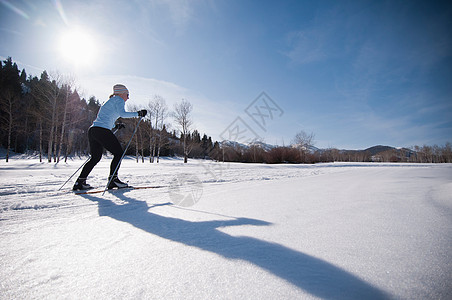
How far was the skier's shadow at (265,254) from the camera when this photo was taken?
0.60 meters

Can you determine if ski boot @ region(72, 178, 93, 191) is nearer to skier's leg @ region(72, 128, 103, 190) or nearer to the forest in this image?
skier's leg @ region(72, 128, 103, 190)

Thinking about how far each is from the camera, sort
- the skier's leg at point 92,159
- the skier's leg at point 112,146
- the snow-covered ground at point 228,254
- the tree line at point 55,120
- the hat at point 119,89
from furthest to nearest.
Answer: the tree line at point 55,120, the hat at point 119,89, the skier's leg at point 112,146, the skier's leg at point 92,159, the snow-covered ground at point 228,254

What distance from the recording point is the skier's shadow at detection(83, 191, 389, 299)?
601 millimetres

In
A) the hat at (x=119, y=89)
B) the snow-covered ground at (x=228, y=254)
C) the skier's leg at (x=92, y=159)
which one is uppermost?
the hat at (x=119, y=89)

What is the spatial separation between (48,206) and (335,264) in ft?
8.10

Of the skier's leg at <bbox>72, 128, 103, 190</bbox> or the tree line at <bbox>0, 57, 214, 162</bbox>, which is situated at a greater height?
the tree line at <bbox>0, 57, 214, 162</bbox>

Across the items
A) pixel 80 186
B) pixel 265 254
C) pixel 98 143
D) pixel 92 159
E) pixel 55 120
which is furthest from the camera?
pixel 55 120

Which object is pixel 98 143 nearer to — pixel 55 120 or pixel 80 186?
pixel 80 186

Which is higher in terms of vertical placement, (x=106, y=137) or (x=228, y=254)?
(x=106, y=137)

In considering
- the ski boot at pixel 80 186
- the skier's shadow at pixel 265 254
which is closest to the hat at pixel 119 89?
the ski boot at pixel 80 186

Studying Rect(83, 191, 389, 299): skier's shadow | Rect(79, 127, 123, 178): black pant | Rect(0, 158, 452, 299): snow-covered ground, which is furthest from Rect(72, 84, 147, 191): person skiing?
Rect(83, 191, 389, 299): skier's shadow

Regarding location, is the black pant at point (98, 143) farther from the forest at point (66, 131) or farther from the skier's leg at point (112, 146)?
the forest at point (66, 131)

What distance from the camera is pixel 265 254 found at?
0.82m

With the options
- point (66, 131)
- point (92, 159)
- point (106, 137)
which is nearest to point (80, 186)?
point (92, 159)
